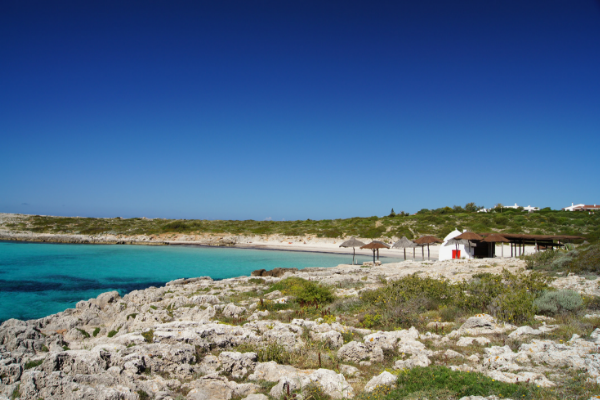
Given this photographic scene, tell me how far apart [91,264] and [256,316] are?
35348 mm

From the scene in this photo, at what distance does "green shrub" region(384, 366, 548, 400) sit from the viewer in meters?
4.87

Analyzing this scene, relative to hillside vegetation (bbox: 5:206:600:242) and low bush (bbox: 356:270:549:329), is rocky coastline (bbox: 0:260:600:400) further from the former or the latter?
hillside vegetation (bbox: 5:206:600:242)

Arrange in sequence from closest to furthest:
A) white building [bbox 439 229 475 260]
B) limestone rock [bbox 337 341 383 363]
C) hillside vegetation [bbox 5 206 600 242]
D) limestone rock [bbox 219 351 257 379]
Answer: limestone rock [bbox 219 351 257 379]
limestone rock [bbox 337 341 383 363]
white building [bbox 439 229 475 260]
hillside vegetation [bbox 5 206 600 242]

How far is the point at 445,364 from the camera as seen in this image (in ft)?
21.1

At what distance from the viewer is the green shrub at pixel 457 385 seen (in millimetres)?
4871

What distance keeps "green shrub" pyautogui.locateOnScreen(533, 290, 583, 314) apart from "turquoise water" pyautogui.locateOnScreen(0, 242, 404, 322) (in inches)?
880

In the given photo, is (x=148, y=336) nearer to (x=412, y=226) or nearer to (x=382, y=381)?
(x=382, y=381)

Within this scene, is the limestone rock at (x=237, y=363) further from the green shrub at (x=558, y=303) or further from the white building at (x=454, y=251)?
the white building at (x=454, y=251)

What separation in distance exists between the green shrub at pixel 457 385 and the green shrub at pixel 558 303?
5.56 metres

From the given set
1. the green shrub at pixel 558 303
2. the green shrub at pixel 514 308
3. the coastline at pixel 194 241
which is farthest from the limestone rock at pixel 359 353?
the coastline at pixel 194 241

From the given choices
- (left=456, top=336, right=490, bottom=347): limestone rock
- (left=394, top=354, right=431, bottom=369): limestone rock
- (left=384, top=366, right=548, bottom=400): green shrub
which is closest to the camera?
(left=384, top=366, right=548, bottom=400): green shrub

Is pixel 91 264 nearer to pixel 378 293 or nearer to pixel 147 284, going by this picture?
pixel 147 284

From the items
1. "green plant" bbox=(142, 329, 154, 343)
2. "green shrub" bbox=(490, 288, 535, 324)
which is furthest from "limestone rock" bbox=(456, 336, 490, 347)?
"green plant" bbox=(142, 329, 154, 343)

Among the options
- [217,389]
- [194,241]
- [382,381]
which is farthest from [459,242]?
[194,241]
